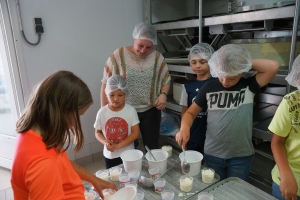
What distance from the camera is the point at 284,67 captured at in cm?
135

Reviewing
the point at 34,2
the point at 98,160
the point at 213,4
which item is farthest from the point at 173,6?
the point at 98,160

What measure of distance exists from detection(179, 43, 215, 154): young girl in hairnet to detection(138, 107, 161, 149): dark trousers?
28cm

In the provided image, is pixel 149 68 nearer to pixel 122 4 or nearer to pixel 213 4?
pixel 122 4

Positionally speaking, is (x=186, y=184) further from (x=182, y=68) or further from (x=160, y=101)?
(x=182, y=68)

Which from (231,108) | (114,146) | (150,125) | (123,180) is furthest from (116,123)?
(231,108)

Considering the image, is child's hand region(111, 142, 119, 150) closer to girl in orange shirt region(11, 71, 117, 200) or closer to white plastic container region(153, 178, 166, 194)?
white plastic container region(153, 178, 166, 194)

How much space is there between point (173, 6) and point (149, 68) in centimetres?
143

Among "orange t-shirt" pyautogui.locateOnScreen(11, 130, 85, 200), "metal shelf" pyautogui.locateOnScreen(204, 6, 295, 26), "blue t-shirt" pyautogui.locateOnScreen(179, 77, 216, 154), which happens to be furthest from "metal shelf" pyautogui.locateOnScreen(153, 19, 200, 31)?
"orange t-shirt" pyautogui.locateOnScreen(11, 130, 85, 200)

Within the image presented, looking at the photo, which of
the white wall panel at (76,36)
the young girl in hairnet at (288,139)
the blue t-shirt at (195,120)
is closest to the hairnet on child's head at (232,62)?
the young girl in hairnet at (288,139)

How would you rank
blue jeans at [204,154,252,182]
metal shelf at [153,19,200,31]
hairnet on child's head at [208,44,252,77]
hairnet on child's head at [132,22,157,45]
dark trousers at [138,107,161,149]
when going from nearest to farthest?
1. hairnet on child's head at [208,44,252,77]
2. blue jeans at [204,154,252,182]
3. hairnet on child's head at [132,22,157,45]
4. dark trousers at [138,107,161,149]
5. metal shelf at [153,19,200,31]

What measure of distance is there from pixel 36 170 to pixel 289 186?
0.85 meters

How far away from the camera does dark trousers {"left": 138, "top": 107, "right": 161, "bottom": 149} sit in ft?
5.23

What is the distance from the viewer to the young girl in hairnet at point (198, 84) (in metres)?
1.37

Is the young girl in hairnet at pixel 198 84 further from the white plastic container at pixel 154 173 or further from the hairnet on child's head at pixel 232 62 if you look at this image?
the white plastic container at pixel 154 173
